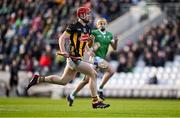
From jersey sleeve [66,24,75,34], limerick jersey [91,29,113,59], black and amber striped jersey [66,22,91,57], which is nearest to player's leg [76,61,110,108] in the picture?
black and amber striped jersey [66,22,91,57]

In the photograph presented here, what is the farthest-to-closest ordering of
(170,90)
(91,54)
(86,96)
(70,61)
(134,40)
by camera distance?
(134,40) → (86,96) → (170,90) → (91,54) → (70,61)

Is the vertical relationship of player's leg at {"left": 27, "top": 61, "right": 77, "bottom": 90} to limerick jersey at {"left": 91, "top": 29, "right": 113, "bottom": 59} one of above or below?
below

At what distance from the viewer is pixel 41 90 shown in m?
41.4

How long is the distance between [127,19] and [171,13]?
2296 millimetres

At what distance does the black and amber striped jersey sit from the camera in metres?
23.7

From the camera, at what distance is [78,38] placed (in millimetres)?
23828

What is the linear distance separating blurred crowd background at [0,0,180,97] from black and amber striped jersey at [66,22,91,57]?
50.1 feet

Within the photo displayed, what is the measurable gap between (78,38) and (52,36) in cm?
2052

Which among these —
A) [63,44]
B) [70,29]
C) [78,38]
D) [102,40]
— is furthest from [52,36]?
[63,44]

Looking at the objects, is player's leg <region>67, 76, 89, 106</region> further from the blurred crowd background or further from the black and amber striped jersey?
the blurred crowd background

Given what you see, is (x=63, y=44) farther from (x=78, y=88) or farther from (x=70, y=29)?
(x=78, y=88)

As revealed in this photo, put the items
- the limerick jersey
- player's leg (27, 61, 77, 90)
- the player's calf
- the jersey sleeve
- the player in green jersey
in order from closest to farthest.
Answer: the jersey sleeve, the player's calf, player's leg (27, 61, 77, 90), the player in green jersey, the limerick jersey

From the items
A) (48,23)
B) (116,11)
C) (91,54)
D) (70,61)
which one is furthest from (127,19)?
(70,61)

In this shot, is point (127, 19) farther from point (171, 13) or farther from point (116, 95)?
point (116, 95)
